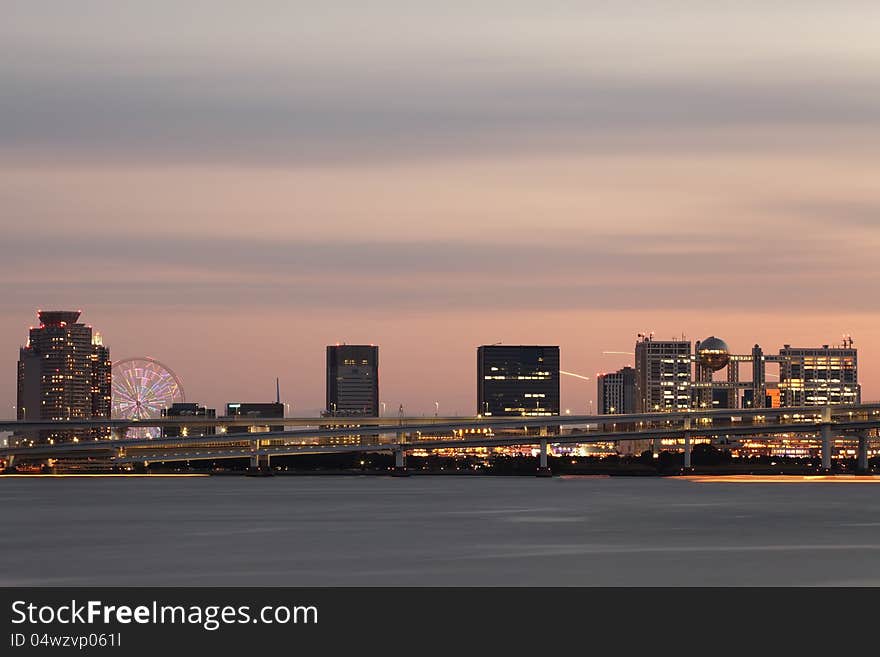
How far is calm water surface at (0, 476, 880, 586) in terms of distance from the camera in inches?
2399

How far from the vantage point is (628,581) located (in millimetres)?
58844

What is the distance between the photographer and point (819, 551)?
72.8 metres

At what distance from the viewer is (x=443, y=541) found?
78.3 m

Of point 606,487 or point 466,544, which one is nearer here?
point 466,544

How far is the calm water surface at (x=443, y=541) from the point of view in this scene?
60.9m

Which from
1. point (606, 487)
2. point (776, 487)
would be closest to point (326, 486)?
point (606, 487)
